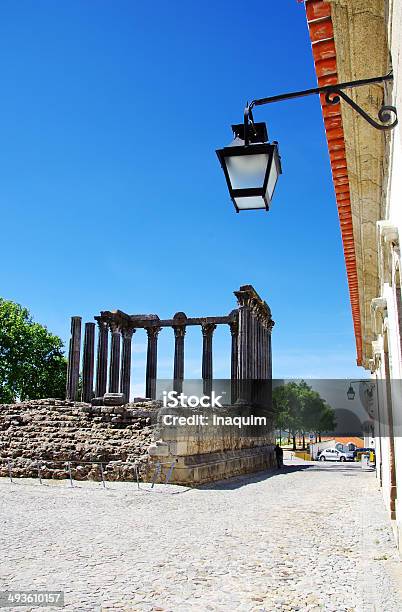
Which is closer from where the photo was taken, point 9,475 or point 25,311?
point 9,475

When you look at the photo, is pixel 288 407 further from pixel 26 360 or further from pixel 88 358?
pixel 88 358

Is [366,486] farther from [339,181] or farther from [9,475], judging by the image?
[339,181]

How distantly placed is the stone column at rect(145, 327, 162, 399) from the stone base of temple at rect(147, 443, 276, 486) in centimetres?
1297

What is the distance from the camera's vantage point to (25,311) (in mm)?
47375

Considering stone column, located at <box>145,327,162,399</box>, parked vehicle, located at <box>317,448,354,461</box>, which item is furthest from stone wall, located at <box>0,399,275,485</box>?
parked vehicle, located at <box>317,448,354,461</box>

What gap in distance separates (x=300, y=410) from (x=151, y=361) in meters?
36.2

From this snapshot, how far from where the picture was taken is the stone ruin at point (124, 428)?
56.4 ft

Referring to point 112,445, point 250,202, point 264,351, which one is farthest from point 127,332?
point 250,202

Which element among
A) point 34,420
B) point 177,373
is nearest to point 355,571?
point 34,420

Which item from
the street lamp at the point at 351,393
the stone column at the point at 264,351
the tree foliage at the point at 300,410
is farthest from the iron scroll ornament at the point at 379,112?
the tree foliage at the point at 300,410

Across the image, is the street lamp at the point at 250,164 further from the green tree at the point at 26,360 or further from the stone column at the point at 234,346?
the green tree at the point at 26,360

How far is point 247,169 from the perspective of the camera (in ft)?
11.6

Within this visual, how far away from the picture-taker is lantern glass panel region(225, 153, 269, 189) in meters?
3.52

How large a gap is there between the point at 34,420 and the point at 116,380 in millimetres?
13748
